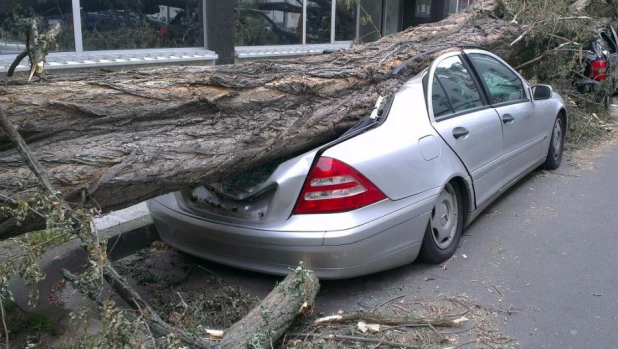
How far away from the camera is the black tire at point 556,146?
733 centimetres

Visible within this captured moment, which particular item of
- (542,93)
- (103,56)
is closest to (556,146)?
(542,93)

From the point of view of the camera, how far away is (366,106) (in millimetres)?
4996

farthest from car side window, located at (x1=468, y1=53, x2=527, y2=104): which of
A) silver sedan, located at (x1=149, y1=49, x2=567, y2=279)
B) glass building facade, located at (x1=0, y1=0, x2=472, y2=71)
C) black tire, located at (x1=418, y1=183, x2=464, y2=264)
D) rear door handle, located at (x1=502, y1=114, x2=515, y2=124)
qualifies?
glass building facade, located at (x1=0, y1=0, x2=472, y2=71)

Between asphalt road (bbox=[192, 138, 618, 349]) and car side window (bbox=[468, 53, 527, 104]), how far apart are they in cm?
105

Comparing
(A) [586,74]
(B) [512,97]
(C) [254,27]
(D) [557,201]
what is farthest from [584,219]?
(C) [254,27]

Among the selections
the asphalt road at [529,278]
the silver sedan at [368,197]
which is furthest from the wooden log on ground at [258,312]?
the asphalt road at [529,278]

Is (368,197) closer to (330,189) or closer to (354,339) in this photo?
(330,189)

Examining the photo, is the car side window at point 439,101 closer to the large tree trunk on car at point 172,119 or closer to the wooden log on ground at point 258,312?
the large tree trunk on car at point 172,119

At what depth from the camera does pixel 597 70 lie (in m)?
10.6

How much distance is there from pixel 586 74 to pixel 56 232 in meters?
9.88

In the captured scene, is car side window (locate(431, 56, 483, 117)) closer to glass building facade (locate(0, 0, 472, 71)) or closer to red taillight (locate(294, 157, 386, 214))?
red taillight (locate(294, 157, 386, 214))

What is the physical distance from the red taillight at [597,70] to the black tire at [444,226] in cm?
684

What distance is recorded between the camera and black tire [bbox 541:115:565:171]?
7327mm

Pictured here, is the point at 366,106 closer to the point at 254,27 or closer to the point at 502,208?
the point at 502,208
